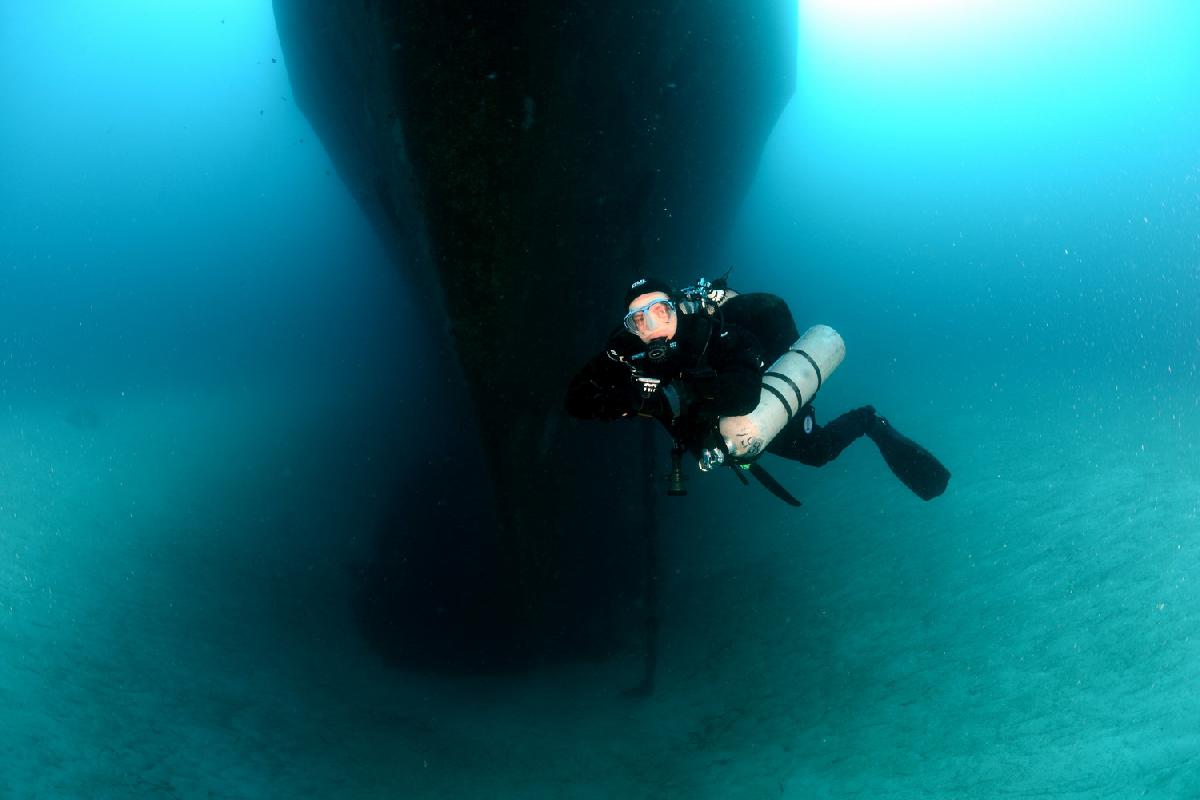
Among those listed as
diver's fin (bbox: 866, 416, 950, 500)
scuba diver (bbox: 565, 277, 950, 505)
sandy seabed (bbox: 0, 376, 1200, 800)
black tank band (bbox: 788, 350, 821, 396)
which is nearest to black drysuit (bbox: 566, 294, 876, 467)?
scuba diver (bbox: 565, 277, 950, 505)

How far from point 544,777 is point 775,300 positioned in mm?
5021

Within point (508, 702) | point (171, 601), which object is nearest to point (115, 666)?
point (171, 601)

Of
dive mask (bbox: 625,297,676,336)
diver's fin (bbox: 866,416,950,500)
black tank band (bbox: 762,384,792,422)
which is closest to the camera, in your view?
dive mask (bbox: 625,297,676,336)

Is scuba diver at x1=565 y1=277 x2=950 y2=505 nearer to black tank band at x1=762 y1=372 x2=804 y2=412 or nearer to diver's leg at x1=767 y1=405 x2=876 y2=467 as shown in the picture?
black tank band at x1=762 y1=372 x2=804 y2=412

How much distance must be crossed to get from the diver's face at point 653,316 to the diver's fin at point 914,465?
2602 millimetres

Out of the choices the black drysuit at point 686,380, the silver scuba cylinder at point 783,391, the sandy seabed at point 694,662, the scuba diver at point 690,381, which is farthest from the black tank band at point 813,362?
the sandy seabed at point 694,662

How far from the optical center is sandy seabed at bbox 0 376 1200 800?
655cm

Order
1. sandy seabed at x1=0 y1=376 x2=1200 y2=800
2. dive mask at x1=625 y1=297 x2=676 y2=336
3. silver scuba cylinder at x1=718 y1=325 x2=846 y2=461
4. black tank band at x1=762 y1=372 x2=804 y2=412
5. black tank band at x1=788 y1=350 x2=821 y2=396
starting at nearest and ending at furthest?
1. dive mask at x1=625 y1=297 x2=676 y2=336
2. silver scuba cylinder at x1=718 y1=325 x2=846 y2=461
3. black tank band at x1=762 y1=372 x2=804 y2=412
4. black tank band at x1=788 y1=350 x2=821 y2=396
5. sandy seabed at x1=0 y1=376 x2=1200 y2=800

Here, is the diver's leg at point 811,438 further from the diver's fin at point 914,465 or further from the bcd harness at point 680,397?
the bcd harness at point 680,397

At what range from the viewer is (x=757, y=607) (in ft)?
27.3

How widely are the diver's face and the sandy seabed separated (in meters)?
4.85

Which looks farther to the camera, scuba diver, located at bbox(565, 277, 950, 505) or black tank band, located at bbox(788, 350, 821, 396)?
black tank band, located at bbox(788, 350, 821, 396)

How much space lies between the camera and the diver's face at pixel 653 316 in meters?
3.51

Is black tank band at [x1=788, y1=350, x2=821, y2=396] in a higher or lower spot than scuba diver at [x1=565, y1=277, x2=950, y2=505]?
higher
